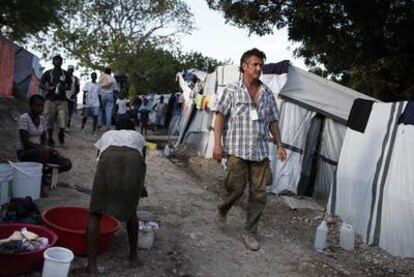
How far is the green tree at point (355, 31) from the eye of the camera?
11328mm

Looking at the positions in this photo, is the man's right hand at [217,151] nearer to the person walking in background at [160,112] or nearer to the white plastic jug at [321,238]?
the white plastic jug at [321,238]

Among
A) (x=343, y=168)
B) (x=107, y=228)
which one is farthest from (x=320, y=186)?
(x=107, y=228)

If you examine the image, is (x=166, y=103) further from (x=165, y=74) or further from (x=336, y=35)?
(x=165, y=74)

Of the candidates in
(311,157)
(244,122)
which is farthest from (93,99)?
(244,122)

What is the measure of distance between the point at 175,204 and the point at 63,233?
9.13ft

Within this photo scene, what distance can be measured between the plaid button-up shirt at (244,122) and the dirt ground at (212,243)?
1.02 meters

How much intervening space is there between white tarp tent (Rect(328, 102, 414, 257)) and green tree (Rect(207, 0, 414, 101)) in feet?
15.2

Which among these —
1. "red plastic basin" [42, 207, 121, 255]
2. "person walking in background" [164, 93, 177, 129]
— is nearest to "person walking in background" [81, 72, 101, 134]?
"person walking in background" [164, 93, 177, 129]

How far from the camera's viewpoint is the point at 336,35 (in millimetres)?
12453

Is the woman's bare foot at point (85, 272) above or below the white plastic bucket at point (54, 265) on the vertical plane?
below

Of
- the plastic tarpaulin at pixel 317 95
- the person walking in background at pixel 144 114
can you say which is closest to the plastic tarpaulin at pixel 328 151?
the plastic tarpaulin at pixel 317 95

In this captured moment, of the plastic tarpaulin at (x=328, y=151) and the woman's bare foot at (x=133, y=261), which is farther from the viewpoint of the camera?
the plastic tarpaulin at (x=328, y=151)

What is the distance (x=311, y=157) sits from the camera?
367 inches

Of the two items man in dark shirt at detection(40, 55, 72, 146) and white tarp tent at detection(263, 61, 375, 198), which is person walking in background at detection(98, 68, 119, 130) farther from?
white tarp tent at detection(263, 61, 375, 198)
